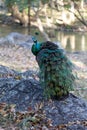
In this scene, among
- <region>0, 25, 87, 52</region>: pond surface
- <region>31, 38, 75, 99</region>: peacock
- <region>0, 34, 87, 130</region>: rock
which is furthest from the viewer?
<region>0, 25, 87, 52</region>: pond surface

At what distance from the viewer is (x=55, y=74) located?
599 cm

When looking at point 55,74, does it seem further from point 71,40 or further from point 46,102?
point 71,40

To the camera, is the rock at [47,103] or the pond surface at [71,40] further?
the pond surface at [71,40]

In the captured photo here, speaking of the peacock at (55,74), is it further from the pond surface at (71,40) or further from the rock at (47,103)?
the pond surface at (71,40)

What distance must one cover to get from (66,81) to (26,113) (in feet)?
2.58

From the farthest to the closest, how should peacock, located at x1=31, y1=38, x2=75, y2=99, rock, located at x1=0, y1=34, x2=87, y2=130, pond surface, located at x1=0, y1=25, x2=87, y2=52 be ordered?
pond surface, located at x1=0, y1=25, x2=87, y2=52, peacock, located at x1=31, y1=38, x2=75, y2=99, rock, located at x1=0, y1=34, x2=87, y2=130

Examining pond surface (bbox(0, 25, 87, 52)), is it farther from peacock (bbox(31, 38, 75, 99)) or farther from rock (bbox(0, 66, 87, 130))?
peacock (bbox(31, 38, 75, 99))

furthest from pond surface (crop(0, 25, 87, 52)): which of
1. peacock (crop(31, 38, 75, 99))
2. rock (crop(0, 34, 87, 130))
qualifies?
peacock (crop(31, 38, 75, 99))

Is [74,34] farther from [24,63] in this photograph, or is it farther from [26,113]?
[26,113]

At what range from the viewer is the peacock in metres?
5.98

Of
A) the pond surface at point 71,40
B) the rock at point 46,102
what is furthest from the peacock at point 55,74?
the pond surface at point 71,40

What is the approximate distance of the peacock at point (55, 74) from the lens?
5980 mm

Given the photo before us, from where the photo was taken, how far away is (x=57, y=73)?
598cm

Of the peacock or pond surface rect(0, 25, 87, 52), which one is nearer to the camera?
the peacock
